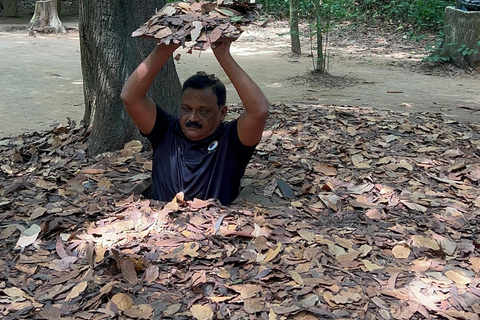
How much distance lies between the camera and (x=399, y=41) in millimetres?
13477

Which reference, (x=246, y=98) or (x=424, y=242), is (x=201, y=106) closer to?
(x=246, y=98)

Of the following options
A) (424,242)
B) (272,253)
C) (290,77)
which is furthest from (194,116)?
(290,77)

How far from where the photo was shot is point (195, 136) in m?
3.22

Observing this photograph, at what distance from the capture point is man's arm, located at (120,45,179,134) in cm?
296

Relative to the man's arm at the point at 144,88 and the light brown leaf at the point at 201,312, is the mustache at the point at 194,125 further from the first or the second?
the light brown leaf at the point at 201,312

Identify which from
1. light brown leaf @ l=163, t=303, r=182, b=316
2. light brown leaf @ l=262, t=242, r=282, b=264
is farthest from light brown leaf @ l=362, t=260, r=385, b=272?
light brown leaf @ l=163, t=303, r=182, b=316

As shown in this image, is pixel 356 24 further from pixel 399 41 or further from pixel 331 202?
pixel 331 202

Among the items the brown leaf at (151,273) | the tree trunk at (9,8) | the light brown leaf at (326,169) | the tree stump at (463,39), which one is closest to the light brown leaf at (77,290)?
the brown leaf at (151,273)

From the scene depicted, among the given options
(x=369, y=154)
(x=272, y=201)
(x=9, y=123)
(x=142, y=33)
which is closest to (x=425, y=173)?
(x=369, y=154)

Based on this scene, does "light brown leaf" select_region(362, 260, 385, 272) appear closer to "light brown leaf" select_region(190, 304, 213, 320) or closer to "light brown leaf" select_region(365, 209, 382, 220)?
"light brown leaf" select_region(365, 209, 382, 220)

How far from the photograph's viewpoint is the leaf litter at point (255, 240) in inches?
88.6

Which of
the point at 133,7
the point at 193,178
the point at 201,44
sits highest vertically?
the point at 133,7

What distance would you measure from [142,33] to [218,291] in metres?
1.37

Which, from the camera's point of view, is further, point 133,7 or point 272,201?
point 133,7
